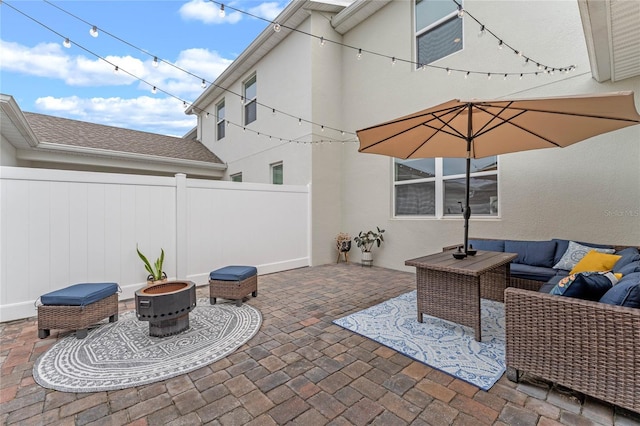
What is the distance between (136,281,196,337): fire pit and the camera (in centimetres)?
281

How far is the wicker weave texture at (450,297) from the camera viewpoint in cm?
277

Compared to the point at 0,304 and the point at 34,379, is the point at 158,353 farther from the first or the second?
the point at 0,304

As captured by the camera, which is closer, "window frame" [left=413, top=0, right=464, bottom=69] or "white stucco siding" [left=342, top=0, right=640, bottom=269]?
"white stucco siding" [left=342, top=0, right=640, bottom=269]

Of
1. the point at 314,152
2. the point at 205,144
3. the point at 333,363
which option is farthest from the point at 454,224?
the point at 205,144

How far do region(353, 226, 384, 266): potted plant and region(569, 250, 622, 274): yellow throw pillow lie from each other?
3509 mm

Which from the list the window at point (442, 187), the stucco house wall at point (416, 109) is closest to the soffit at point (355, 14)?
the stucco house wall at point (416, 109)

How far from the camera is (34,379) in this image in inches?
86.7

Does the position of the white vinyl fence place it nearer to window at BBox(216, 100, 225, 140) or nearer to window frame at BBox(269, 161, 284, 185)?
window frame at BBox(269, 161, 284, 185)

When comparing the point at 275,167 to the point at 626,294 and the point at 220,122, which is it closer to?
the point at 220,122

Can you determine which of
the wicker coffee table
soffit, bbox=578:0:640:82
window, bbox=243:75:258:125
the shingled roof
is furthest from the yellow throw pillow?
the shingled roof

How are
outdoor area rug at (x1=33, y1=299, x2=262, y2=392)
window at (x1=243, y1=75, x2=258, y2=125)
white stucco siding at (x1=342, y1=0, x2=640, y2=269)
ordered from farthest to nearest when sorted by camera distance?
window at (x1=243, y1=75, x2=258, y2=125), white stucco siding at (x1=342, y1=0, x2=640, y2=269), outdoor area rug at (x1=33, y1=299, x2=262, y2=392)

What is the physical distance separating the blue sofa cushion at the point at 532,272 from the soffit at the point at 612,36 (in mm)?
2573

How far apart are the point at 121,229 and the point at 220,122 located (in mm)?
7524

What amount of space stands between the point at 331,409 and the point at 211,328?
6.03ft
